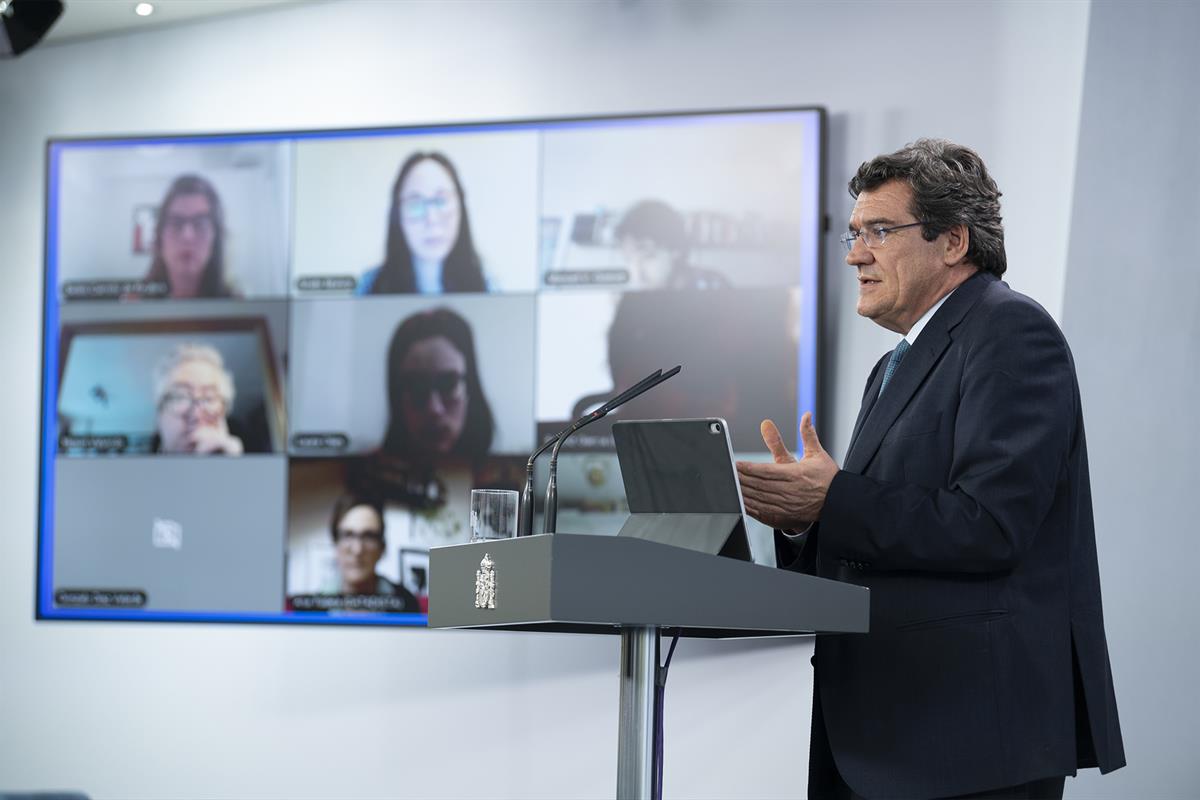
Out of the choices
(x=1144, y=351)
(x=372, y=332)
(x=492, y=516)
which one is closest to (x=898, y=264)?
(x=492, y=516)

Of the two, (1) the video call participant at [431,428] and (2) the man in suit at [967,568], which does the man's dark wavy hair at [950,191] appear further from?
(1) the video call participant at [431,428]

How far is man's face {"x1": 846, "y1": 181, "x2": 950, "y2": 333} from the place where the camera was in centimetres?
204

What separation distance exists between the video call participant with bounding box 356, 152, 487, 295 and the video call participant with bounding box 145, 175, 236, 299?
0.52 m

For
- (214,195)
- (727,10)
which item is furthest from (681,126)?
(214,195)

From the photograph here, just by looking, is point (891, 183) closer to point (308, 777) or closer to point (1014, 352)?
point (1014, 352)

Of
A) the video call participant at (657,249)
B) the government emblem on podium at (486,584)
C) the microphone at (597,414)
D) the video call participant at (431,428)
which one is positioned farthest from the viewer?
the video call participant at (431,428)

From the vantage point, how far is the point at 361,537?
13.1 ft

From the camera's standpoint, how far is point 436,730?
4.09 m

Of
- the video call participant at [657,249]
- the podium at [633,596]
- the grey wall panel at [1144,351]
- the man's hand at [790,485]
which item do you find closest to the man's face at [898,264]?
the man's hand at [790,485]

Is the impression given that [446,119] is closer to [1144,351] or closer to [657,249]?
[657,249]

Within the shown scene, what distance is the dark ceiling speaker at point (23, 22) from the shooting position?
3.91m

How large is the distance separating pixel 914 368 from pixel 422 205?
239cm

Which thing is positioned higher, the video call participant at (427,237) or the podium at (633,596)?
the video call participant at (427,237)

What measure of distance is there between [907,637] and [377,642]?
264 centimetres
